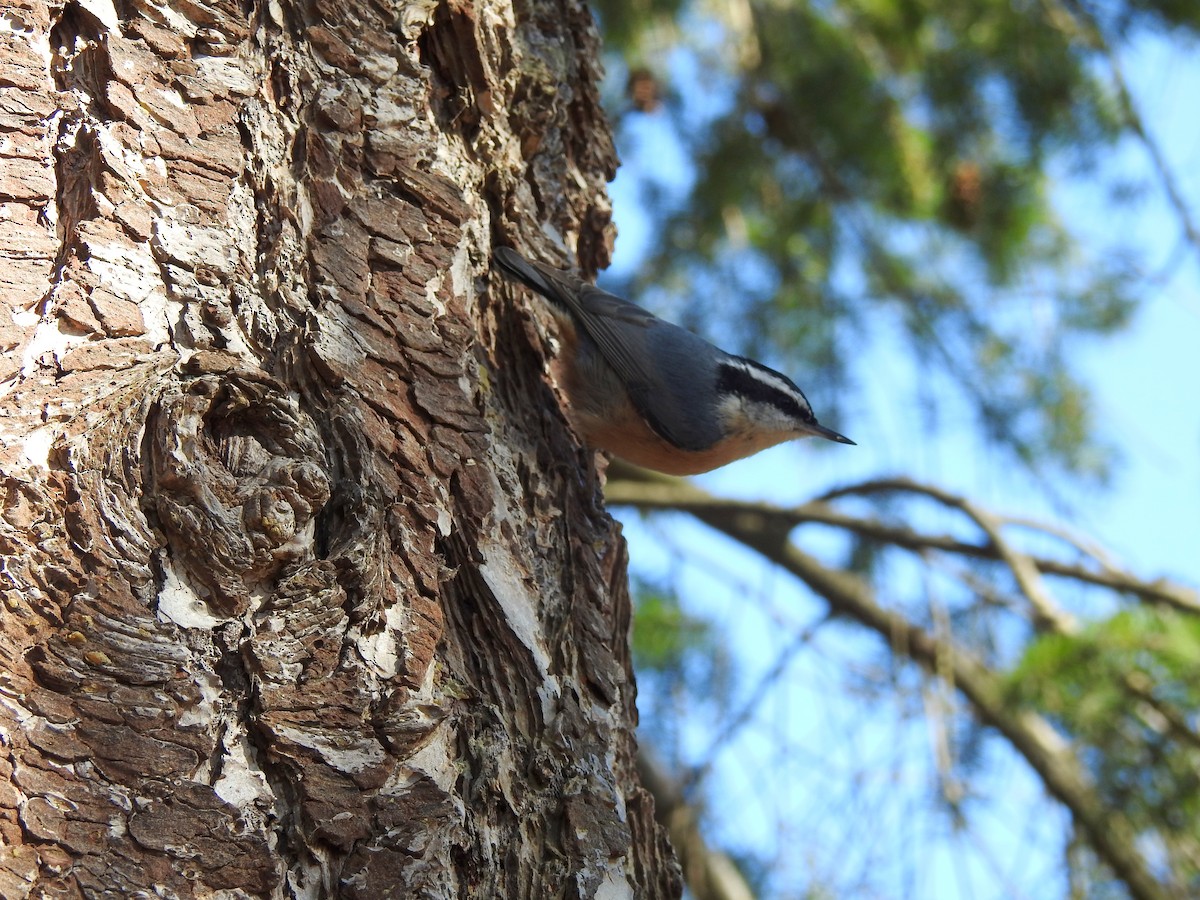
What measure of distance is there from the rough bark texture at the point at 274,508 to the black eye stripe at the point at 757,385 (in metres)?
1.03

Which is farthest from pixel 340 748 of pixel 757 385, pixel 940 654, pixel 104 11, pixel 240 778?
pixel 940 654

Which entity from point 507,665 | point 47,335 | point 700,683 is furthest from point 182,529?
point 700,683

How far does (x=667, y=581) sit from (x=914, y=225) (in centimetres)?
165

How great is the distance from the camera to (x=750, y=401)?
10.0 feet

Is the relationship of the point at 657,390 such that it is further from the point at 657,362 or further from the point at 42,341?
the point at 42,341

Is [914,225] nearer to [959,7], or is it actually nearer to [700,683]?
[959,7]

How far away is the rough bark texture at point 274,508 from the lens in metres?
1.28

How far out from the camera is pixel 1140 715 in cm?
317

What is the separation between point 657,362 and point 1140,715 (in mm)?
1675

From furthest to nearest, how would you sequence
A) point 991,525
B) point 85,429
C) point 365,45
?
point 991,525, point 365,45, point 85,429

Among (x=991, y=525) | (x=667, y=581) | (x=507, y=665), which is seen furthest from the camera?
(x=667, y=581)

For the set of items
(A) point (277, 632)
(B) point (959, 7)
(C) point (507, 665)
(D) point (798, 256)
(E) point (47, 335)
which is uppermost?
(B) point (959, 7)

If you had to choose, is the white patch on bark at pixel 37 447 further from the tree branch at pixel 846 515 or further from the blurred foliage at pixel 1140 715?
the blurred foliage at pixel 1140 715

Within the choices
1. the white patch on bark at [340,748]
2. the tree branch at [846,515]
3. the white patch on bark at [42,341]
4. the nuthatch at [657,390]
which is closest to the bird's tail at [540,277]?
the nuthatch at [657,390]
